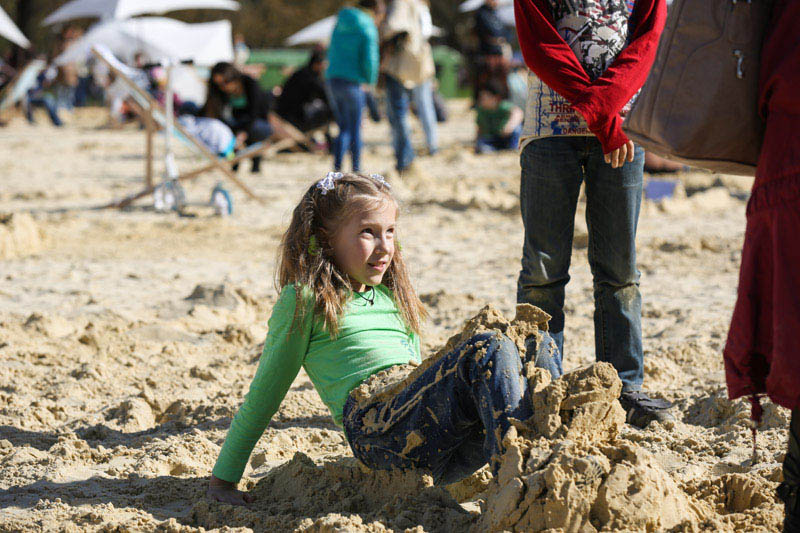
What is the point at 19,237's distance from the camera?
21.7 feet

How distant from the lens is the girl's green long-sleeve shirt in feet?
8.62

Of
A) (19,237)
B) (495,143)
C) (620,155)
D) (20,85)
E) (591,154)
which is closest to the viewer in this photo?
(620,155)

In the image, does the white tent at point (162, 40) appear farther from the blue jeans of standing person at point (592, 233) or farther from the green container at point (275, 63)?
the blue jeans of standing person at point (592, 233)

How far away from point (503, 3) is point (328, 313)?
17004 millimetres

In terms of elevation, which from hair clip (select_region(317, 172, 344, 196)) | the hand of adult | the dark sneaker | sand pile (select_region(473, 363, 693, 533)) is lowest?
the dark sneaker

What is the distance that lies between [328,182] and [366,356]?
56 centimetres

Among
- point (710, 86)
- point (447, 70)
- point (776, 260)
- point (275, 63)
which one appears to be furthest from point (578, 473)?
point (447, 70)

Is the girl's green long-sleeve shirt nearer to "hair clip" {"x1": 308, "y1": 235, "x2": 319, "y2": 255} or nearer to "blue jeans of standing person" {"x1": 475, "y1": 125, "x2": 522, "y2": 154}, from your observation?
"hair clip" {"x1": 308, "y1": 235, "x2": 319, "y2": 255}

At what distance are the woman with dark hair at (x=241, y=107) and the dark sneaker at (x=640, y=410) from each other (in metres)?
7.44

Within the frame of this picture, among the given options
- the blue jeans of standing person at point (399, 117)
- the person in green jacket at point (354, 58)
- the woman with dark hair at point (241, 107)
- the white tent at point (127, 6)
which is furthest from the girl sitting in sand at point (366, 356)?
the white tent at point (127, 6)

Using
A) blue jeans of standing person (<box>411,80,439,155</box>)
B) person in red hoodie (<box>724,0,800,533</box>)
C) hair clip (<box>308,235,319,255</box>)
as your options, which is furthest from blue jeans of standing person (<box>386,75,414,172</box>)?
person in red hoodie (<box>724,0,800,533</box>)

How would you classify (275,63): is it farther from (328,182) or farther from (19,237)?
(328,182)

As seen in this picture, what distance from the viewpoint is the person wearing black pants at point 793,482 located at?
1.93 m

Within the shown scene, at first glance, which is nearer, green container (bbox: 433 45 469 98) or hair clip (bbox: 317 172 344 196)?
hair clip (bbox: 317 172 344 196)
